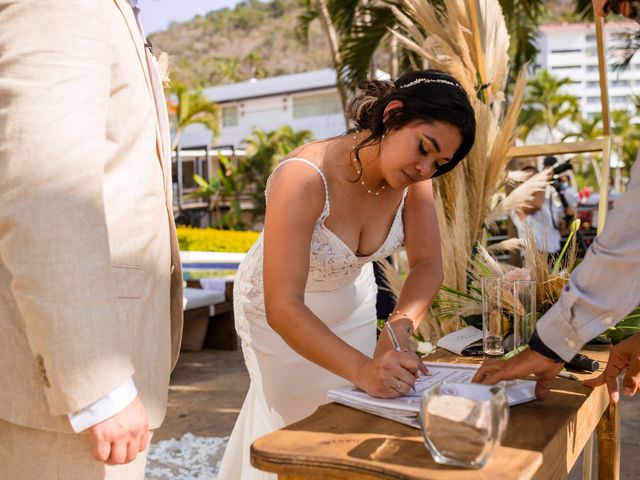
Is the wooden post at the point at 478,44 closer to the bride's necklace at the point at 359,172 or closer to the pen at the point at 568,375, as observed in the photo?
the bride's necklace at the point at 359,172

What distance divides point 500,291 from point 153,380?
3.52 ft

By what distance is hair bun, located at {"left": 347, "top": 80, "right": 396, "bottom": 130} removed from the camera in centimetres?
221

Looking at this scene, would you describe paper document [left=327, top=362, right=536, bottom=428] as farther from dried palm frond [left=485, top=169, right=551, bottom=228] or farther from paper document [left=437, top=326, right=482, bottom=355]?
dried palm frond [left=485, top=169, right=551, bottom=228]

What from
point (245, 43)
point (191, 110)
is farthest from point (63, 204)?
point (245, 43)

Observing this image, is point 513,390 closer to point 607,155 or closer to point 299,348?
point 299,348

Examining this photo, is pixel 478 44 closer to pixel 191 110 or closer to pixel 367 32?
pixel 367 32

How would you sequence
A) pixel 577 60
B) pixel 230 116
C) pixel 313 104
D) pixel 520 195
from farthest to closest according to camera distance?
1. pixel 577 60
2. pixel 230 116
3. pixel 313 104
4. pixel 520 195

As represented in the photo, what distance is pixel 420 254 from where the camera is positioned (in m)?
2.42

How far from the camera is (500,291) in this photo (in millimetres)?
2121

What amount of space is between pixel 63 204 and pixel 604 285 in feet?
3.47

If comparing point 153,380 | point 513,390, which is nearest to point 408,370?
point 513,390

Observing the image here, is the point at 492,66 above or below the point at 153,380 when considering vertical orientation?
above

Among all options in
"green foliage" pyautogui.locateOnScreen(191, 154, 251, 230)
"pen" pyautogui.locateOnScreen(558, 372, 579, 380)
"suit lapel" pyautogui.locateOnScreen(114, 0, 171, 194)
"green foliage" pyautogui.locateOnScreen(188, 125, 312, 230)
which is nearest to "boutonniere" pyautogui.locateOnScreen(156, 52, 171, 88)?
"suit lapel" pyautogui.locateOnScreen(114, 0, 171, 194)

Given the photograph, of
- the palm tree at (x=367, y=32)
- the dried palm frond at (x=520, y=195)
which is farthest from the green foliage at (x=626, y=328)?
the palm tree at (x=367, y=32)
